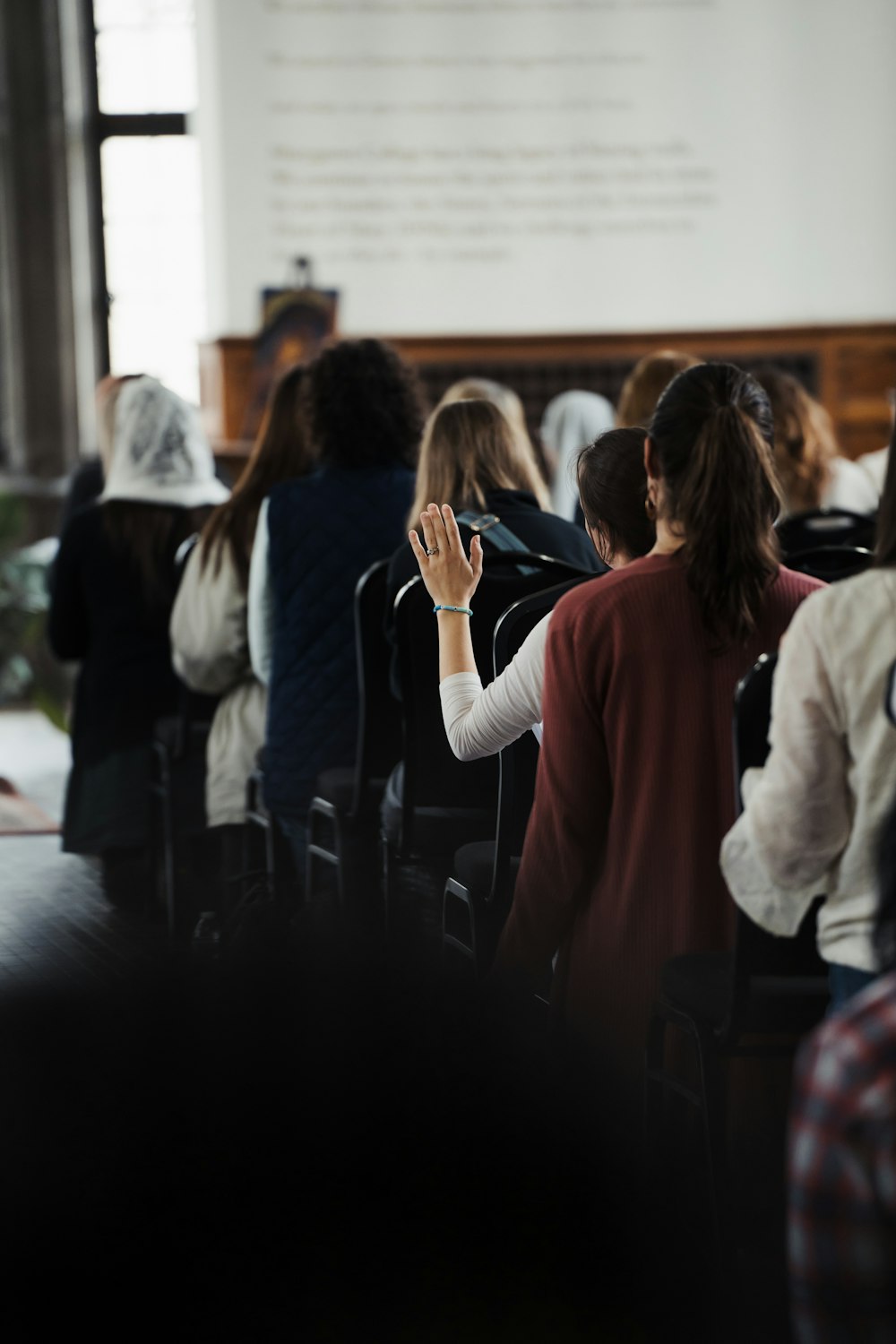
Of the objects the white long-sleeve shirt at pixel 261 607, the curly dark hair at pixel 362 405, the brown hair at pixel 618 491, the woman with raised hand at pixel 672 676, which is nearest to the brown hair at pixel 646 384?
the curly dark hair at pixel 362 405

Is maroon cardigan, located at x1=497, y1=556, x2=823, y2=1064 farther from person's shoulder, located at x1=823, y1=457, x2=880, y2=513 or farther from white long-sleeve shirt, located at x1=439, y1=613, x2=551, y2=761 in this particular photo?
person's shoulder, located at x1=823, y1=457, x2=880, y2=513

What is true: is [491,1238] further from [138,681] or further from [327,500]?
[138,681]

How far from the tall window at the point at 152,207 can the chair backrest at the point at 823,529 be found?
22.2 ft

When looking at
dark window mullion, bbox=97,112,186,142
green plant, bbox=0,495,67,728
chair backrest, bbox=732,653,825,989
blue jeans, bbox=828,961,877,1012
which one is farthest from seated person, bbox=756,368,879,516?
dark window mullion, bbox=97,112,186,142

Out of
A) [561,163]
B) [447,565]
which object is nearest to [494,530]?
[447,565]

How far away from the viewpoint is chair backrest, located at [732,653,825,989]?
68.9 inches

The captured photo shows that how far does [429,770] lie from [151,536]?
147 cm

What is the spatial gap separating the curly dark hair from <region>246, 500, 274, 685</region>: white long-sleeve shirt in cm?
20

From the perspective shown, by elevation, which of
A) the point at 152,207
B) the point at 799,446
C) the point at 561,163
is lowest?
the point at 799,446

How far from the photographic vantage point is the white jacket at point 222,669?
12.1 ft

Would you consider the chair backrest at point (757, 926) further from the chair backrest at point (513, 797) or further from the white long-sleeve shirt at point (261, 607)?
the white long-sleeve shirt at point (261, 607)

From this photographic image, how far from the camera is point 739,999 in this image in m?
1.82

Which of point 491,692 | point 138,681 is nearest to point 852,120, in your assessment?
point 138,681

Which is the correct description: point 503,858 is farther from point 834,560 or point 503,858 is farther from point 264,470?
point 264,470
